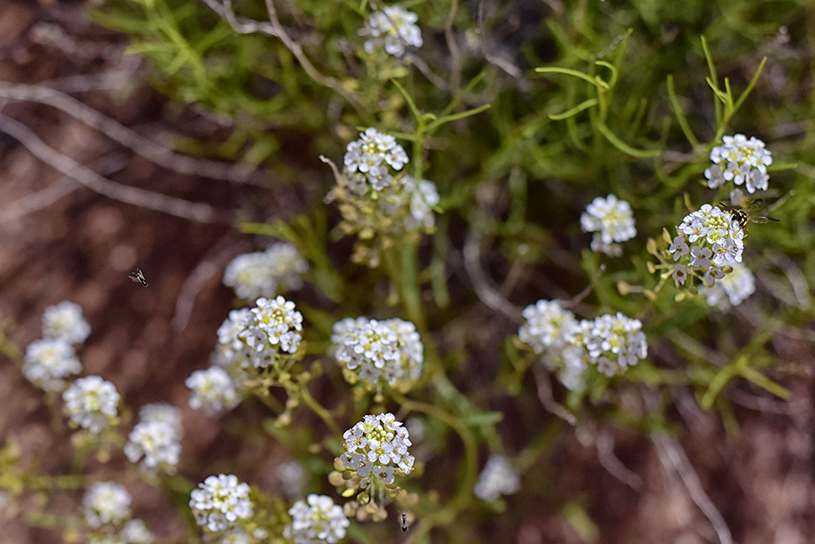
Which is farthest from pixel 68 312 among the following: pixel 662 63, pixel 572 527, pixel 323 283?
pixel 662 63

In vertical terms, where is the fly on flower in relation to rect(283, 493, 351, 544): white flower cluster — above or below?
above

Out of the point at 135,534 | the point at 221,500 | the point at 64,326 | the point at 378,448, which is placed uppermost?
the point at 378,448

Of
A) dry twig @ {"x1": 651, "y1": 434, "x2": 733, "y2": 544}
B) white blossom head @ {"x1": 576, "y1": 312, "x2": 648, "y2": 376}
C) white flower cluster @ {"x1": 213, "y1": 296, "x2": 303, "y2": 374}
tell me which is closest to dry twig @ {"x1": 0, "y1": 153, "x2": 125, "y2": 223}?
white flower cluster @ {"x1": 213, "y1": 296, "x2": 303, "y2": 374}

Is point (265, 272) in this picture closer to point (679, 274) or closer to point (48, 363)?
point (48, 363)

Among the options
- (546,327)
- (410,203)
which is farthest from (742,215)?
(410,203)

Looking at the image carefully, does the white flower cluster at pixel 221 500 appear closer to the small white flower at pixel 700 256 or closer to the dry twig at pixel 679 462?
the small white flower at pixel 700 256

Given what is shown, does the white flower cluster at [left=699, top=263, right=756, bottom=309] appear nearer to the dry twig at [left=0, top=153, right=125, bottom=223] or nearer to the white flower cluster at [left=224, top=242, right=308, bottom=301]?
the white flower cluster at [left=224, top=242, right=308, bottom=301]

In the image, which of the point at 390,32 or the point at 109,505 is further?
the point at 109,505
